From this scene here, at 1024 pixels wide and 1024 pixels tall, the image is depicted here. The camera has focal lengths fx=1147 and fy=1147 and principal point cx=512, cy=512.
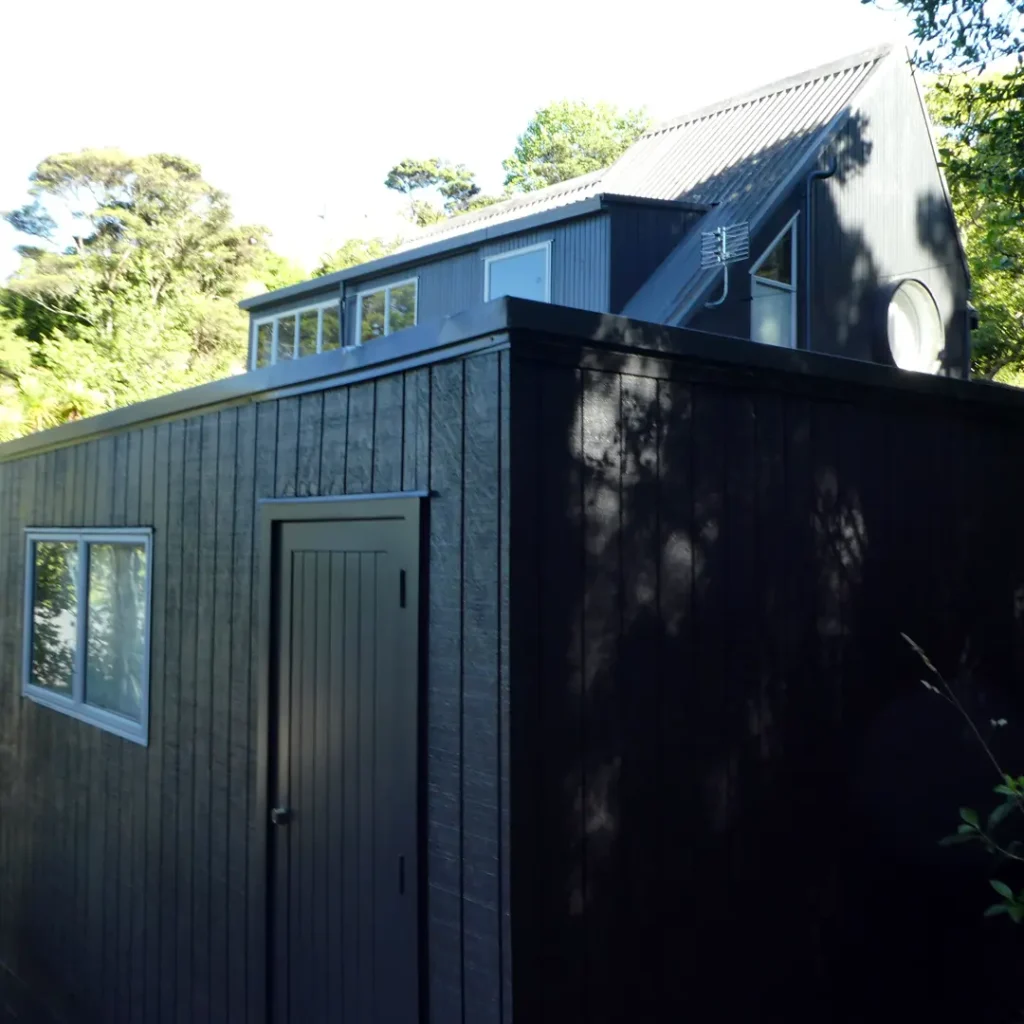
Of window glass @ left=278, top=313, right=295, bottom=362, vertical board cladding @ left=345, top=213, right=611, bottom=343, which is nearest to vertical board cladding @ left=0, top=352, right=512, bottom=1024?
vertical board cladding @ left=345, top=213, right=611, bottom=343

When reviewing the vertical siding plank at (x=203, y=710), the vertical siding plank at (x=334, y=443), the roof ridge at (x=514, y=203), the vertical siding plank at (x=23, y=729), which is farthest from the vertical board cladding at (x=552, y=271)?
the vertical siding plank at (x=334, y=443)

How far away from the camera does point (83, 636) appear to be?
230 inches

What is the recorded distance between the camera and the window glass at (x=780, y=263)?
1234 cm

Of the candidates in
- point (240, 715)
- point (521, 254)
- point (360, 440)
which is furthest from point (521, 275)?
point (360, 440)

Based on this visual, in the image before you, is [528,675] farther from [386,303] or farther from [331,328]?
[331,328]

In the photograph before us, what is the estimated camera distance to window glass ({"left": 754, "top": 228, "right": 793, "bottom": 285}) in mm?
12344

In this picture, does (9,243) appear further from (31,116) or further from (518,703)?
(518,703)

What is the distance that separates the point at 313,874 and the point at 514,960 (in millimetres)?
1169

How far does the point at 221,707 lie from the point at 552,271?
8965mm

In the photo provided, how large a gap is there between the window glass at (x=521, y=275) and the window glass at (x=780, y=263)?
2.37 m

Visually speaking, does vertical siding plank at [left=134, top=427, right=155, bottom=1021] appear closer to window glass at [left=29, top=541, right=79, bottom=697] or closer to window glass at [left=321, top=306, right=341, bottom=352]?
window glass at [left=29, top=541, right=79, bottom=697]

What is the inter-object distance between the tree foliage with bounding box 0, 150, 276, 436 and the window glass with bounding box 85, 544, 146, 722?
13591mm

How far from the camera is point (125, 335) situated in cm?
2331

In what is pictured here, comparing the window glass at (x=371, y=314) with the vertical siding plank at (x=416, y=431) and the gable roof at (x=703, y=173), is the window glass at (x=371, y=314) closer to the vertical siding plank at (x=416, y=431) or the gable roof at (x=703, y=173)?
the gable roof at (x=703, y=173)
